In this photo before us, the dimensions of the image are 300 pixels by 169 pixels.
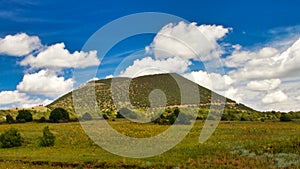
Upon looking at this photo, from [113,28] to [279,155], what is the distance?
1528 cm

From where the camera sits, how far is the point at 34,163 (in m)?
31.3

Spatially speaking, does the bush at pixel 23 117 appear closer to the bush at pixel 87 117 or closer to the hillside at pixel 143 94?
the bush at pixel 87 117

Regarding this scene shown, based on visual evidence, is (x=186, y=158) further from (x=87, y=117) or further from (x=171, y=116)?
(x=87, y=117)

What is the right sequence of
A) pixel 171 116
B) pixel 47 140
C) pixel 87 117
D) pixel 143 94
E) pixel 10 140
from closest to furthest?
pixel 47 140 → pixel 10 140 → pixel 171 116 → pixel 87 117 → pixel 143 94

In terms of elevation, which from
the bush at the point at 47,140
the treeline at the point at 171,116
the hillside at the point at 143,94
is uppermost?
the hillside at the point at 143,94

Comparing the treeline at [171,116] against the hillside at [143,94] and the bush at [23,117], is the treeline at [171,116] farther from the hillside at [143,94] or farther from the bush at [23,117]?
the hillside at [143,94]

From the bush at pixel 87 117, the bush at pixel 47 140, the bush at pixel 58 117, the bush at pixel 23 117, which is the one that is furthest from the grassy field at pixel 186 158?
the bush at pixel 23 117

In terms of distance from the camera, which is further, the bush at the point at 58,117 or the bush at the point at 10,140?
the bush at the point at 58,117

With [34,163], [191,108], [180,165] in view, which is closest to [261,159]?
[180,165]

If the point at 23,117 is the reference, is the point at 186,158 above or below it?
below

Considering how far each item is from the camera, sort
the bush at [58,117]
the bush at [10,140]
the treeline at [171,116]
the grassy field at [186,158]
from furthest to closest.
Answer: the bush at [58,117] → the treeline at [171,116] → the bush at [10,140] → the grassy field at [186,158]

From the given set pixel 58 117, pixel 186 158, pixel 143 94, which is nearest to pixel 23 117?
pixel 58 117

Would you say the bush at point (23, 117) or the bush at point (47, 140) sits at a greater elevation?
the bush at point (23, 117)

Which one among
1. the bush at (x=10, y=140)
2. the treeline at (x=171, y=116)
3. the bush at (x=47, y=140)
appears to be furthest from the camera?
the treeline at (x=171, y=116)
